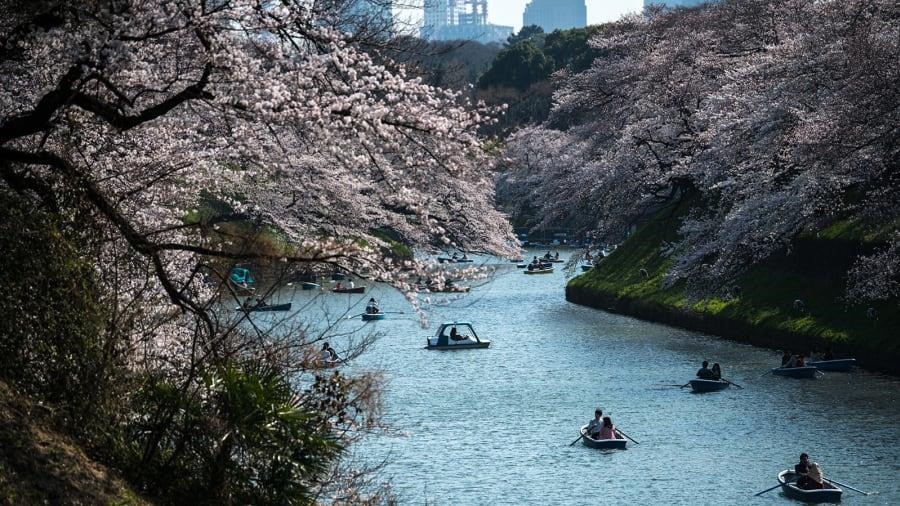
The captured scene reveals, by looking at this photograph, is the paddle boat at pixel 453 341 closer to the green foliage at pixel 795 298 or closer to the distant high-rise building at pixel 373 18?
the green foliage at pixel 795 298

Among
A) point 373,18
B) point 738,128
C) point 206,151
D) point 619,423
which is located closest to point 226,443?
point 206,151

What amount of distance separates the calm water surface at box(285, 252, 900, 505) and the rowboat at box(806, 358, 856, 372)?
0.41m

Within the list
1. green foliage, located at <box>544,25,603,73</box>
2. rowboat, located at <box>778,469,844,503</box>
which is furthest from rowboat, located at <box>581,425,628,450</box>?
green foliage, located at <box>544,25,603,73</box>

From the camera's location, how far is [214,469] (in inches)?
426

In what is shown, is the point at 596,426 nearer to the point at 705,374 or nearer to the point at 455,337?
the point at 705,374

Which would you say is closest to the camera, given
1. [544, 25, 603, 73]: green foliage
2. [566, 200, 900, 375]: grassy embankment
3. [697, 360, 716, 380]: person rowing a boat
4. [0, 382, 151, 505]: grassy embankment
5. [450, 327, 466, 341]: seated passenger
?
[0, 382, 151, 505]: grassy embankment

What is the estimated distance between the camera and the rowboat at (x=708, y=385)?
28797 mm

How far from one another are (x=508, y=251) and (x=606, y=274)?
21382 mm

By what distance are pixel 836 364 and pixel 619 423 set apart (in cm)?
648

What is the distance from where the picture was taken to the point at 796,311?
34500 millimetres

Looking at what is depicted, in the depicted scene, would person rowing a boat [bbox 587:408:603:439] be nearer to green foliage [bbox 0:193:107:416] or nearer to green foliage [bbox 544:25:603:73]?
green foliage [bbox 0:193:107:416]

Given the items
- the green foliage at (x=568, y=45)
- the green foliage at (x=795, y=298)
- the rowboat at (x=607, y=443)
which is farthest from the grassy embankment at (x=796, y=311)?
the green foliage at (x=568, y=45)

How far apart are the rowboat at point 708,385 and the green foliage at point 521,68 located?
64.3 meters

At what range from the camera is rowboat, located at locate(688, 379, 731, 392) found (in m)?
28.8
